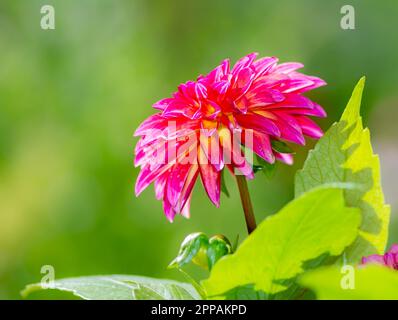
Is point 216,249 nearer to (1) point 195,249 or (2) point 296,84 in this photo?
(1) point 195,249

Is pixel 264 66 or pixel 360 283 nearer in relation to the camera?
pixel 360 283

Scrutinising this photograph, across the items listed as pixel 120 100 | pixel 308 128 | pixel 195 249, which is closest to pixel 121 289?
pixel 195 249

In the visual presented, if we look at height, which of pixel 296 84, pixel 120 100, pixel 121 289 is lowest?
pixel 121 289

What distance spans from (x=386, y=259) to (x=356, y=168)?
53mm

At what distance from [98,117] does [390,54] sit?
68 centimetres

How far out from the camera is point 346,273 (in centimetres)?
28

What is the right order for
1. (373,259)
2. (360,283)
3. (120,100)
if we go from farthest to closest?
(120,100) < (373,259) < (360,283)

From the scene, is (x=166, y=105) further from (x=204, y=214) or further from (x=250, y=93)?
(x=204, y=214)

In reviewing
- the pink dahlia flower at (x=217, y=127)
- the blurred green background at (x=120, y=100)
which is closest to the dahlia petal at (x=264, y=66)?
the pink dahlia flower at (x=217, y=127)

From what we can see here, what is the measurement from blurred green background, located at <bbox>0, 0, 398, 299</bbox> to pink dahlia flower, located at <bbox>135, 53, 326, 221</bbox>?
3.35 ft

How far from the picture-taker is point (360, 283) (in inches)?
9.1

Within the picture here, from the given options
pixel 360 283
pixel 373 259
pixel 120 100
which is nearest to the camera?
pixel 360 283

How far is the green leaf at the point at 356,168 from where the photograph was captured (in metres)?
0.36
